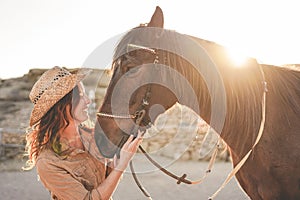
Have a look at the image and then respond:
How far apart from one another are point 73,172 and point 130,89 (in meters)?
0.58

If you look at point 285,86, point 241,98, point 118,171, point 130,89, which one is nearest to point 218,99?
point 241,98

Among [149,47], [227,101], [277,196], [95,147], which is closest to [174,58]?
[149,47]

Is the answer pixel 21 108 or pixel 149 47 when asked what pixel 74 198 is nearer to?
pixel 149 47

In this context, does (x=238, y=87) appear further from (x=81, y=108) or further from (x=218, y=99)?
(x=81, y=108)

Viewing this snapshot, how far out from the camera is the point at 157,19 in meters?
2.26

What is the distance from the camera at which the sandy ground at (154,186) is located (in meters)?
7.07

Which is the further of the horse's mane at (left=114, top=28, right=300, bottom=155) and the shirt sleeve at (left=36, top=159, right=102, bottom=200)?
the horse's mane at (left=114, top=28, right=300, bottom=155)

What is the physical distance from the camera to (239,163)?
2312 mm

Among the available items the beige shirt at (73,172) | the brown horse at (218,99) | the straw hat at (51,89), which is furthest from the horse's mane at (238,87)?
the beige shirt at (73,172)

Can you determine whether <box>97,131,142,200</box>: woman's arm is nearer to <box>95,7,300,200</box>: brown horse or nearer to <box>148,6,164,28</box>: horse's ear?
<box>95,7,300,200</box>: brown horse

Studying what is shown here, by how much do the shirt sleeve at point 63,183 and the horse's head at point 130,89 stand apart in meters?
0.23

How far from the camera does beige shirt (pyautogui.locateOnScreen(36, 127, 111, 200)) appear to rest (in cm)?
214

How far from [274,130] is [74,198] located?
49.0 inches

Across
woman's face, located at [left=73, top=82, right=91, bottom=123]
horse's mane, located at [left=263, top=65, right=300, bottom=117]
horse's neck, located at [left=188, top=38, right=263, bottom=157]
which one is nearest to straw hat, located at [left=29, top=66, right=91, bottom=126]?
woman's face, located at [left=73, top=82, right=91, bottom=123]
